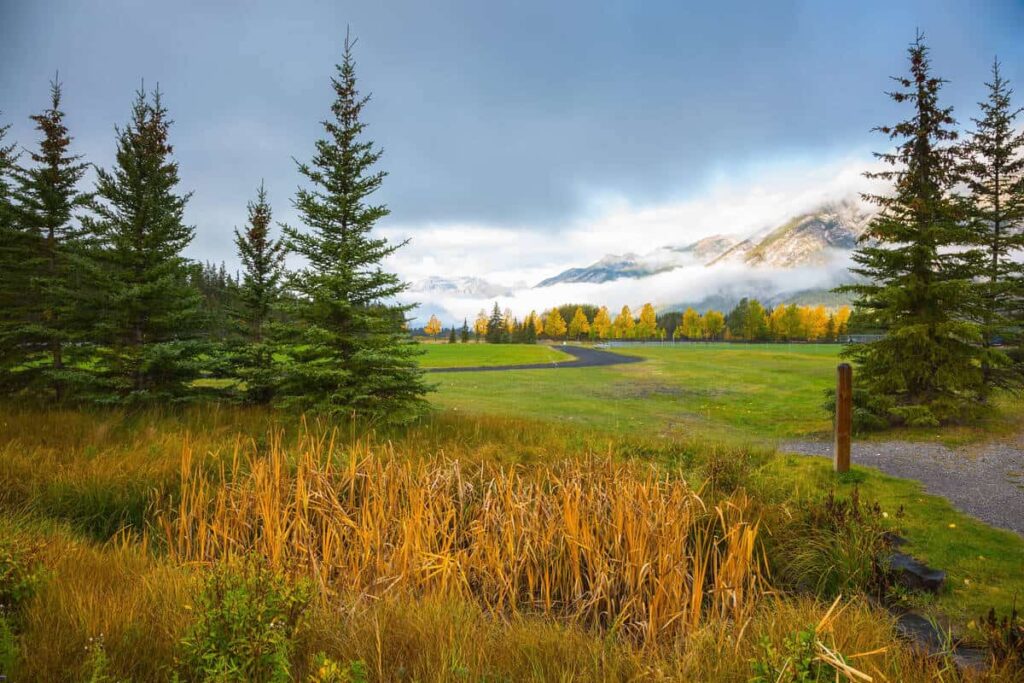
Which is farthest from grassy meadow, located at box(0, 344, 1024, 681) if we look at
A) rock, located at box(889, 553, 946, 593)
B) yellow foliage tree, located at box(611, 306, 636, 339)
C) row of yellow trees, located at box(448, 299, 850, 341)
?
yellow foliage tree, located at box(611, 306, 636, 339)

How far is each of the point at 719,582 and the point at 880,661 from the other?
1294mm

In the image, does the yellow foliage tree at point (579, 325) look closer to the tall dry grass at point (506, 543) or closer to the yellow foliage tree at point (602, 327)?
the yellow foliage tree at point (602, 327)

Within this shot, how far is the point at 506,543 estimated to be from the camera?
4.57 meters

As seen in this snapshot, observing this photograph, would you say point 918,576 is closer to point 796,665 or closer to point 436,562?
point 796,665

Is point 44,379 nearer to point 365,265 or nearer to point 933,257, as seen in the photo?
point 365,265

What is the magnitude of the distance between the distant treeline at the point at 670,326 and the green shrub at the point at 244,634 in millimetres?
101377

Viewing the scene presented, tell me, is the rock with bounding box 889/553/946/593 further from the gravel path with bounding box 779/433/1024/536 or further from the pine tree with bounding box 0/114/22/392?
the pine tree with bounding box 0/114/22/392

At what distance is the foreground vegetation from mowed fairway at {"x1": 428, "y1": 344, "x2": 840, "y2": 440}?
6045 millimetres

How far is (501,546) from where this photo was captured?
476cm

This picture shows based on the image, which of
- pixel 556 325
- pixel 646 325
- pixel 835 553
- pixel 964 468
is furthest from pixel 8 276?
pixel 646 325

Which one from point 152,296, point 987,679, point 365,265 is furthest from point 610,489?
point 152,296

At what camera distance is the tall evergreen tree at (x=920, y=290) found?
12.6 metres

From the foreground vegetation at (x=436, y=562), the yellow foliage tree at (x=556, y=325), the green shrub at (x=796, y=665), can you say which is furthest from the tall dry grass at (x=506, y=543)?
the yellow foliage tree at (x=556, y=325)

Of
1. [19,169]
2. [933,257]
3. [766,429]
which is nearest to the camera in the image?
[19,169]
